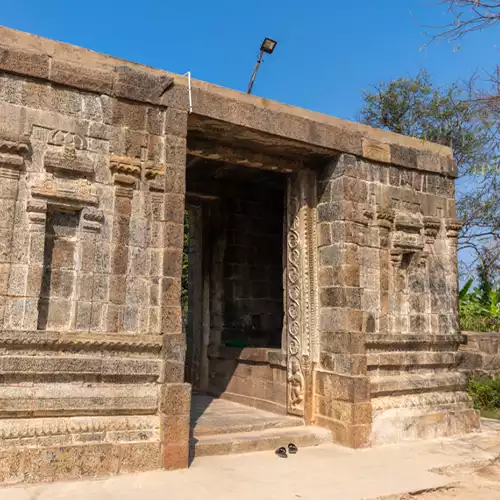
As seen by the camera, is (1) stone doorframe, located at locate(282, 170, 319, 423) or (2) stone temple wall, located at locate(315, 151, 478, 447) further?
(1) stone doorframe, located at locate(282, 170, 319, 423)

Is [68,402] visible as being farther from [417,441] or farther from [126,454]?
A: [417,441]

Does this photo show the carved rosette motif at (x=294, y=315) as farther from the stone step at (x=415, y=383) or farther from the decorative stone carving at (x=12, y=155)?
the decorative stone carving at (x=12, y=155)

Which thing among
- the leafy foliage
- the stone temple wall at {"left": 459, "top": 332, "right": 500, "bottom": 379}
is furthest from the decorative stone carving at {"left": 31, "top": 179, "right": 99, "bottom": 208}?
the leafy foliage

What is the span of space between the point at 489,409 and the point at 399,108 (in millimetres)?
12763

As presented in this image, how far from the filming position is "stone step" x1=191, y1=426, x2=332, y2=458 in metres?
5.94

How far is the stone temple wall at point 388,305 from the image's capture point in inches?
267

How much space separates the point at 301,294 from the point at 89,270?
116 inches

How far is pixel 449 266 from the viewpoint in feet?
26.3

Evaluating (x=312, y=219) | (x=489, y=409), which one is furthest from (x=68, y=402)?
(x=489, y=409)

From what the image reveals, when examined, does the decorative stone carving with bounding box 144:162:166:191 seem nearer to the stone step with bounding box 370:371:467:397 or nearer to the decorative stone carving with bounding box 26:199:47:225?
the decorative stone carving with bounding box 26:199:47:225

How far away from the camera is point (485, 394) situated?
988 centimetres

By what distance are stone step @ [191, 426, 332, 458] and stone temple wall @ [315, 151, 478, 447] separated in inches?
10.1

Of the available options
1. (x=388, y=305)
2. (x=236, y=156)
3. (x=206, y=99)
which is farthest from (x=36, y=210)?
(x=388, y=305)

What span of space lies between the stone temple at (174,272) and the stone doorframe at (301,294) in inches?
0.9
